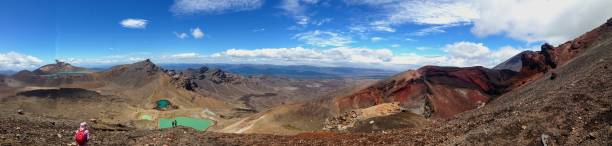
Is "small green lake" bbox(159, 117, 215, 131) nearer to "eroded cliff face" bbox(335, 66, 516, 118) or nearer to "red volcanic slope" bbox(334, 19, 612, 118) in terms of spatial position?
"red volcanic slope" bbox(334, 19, 612, 118)

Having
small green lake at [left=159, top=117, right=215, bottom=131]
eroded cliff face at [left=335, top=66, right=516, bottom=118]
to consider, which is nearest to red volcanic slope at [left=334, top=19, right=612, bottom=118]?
eroded cliff face at [left=335, top=66, right=516, bottom=118]

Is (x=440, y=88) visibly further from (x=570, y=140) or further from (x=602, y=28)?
(x=570, y=140)

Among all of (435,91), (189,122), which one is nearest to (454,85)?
(435,91)

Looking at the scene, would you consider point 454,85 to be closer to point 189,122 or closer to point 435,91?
point 435,91

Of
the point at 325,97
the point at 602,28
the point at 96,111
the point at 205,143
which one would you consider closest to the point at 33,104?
the point at 96,111

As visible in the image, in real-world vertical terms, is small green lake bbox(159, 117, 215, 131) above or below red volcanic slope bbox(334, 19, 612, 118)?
below

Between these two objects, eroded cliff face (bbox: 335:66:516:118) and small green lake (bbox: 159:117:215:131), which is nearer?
eroded cliff face (bbox: 335:66:516:118)

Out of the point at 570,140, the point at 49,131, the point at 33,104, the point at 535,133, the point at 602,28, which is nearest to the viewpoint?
the point at 570,140

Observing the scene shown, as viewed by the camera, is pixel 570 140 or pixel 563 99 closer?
→ pixel 570 140

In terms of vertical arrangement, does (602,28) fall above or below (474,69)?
above
